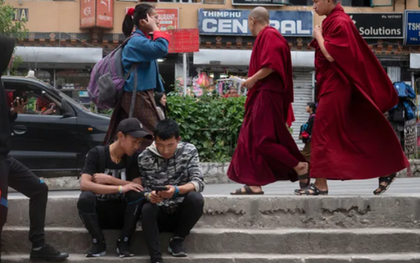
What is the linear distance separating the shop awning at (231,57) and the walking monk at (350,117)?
12.5 metres

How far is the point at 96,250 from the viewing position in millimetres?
4801

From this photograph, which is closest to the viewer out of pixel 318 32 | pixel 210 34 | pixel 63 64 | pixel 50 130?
pixel 318 32

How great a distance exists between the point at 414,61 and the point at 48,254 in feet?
51.1

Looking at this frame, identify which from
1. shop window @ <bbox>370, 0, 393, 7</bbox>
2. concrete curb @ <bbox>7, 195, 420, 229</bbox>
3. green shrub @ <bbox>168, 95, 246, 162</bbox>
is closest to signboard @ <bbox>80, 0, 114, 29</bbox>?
green shrub @ <bbox>168, 95, 246, 162</bbox>

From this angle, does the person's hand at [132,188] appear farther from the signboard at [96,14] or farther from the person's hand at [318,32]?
the signboard at [96,14]

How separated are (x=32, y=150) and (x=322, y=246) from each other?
550cm

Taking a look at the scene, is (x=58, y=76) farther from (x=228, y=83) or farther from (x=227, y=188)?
(x=227, y=188)

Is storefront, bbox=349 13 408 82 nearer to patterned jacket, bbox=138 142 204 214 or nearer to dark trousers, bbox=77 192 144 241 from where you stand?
patterned jacket, bbox=138 142 204 214

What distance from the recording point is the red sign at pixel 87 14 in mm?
17609

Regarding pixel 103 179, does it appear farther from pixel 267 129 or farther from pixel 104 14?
pixel 104 14

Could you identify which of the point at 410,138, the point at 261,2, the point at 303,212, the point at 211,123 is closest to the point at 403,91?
the point at 410,138

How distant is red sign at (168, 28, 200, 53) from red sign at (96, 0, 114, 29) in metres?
5.10

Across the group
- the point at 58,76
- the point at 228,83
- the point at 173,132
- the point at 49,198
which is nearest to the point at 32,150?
the point at 49,198

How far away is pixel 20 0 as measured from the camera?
17.8m
